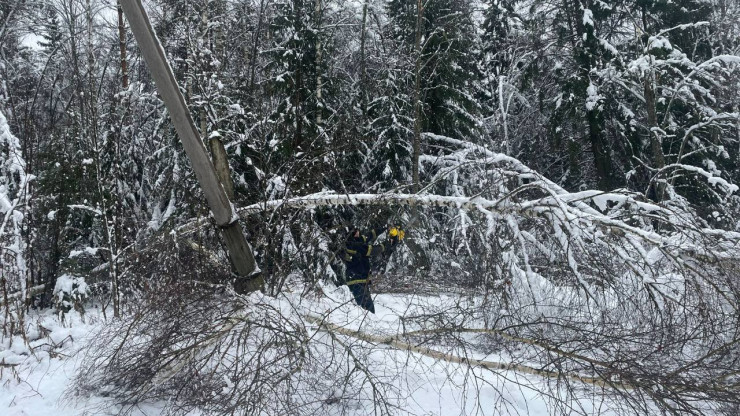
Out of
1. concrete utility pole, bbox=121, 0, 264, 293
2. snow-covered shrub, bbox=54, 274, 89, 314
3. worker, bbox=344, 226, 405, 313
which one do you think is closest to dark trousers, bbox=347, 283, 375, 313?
worker, bbox=344, 226, 405, 313

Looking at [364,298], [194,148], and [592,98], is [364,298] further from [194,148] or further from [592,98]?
[592,98]

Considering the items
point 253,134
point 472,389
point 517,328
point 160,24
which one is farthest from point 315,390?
point 160,24

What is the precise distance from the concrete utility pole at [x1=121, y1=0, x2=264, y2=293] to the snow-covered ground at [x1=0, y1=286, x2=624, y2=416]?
546mm

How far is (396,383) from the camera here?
14.0ft

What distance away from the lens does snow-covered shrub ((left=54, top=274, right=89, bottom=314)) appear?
793 centimetres

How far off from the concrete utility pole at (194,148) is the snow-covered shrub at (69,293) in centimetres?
417

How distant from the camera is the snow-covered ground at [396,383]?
4004 mm

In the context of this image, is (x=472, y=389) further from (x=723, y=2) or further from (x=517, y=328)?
(x=723, y=2)

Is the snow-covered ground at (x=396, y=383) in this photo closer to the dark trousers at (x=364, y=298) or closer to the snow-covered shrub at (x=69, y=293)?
the dark trousers at (x=364, y=298)

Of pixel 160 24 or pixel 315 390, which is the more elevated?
pixel 160 24

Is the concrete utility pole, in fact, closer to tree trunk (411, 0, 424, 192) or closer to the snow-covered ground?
the snow-covered ground

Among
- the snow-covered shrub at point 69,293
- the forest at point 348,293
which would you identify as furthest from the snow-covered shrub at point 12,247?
the snow-covered shrub at point 69,293

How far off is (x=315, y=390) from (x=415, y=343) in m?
1.08

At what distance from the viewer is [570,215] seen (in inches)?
177
